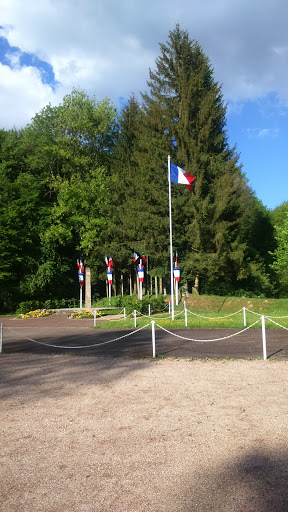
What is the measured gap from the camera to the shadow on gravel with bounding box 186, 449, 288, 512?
3381mm

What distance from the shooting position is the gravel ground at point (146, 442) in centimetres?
358

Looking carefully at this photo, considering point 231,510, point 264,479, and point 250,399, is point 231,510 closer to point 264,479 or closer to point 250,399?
point 264,479

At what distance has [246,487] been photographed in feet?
12.1

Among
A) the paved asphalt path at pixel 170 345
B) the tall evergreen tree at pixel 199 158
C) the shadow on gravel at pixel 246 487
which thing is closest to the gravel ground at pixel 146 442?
the shadow on gravel at pixel 246 487

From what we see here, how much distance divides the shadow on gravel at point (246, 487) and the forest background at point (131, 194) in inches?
1082

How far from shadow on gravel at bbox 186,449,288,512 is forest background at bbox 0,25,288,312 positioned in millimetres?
27491

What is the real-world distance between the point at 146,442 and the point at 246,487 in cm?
150

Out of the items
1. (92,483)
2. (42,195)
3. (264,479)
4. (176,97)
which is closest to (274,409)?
(264,479)

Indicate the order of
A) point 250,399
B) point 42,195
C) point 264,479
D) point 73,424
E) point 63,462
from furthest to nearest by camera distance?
point 42,195, point 250,399, point 73,424, point 63,462, point 264,479

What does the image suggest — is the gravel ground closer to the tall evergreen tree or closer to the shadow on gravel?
the shadow on gravel

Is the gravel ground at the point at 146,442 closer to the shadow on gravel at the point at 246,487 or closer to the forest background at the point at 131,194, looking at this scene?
the shadow on gravel at the point at 246,487

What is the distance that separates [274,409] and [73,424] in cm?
307

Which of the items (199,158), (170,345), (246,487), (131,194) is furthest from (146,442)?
(131,194)

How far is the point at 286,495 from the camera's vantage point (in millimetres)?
3537
